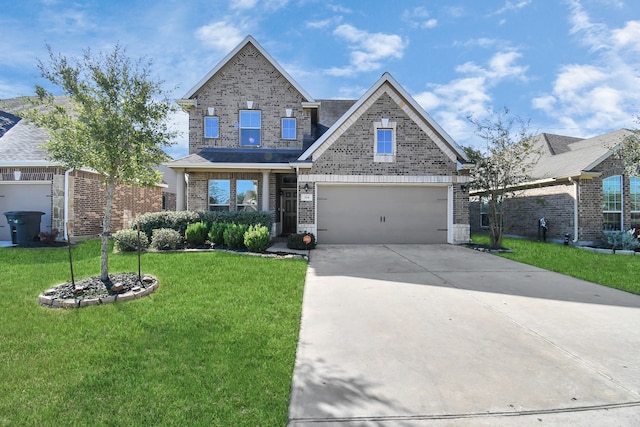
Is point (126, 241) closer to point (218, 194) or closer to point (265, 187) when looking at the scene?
point (218, 194)

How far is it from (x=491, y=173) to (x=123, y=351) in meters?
12.7

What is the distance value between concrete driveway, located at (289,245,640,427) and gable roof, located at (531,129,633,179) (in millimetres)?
9486

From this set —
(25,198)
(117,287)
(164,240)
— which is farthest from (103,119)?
(25,198)

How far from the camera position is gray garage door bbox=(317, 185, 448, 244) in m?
13.0

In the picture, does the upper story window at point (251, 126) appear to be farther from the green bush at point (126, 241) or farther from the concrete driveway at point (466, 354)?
the concrete driveway at point (466, 354)

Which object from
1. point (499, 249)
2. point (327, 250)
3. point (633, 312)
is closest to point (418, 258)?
point (327, 250)

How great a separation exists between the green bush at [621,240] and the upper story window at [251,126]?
15.1 metres

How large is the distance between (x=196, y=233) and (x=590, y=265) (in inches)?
468

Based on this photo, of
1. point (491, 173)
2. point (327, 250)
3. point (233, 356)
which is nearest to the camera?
point (233, 356)

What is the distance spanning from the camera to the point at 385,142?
1291 cm

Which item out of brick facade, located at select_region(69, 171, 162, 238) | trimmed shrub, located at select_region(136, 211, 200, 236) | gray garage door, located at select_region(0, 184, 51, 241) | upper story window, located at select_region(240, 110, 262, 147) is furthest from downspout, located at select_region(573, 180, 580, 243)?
gray garage door, located at select_region(0, 184, 51, 241)

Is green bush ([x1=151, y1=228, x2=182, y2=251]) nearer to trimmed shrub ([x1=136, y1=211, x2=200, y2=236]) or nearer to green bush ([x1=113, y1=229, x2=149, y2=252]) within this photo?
green bush ([x1=113, y1=229, x2=149, y2=252])

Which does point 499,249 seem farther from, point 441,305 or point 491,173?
point 441,305

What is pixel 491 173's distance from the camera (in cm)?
1234
